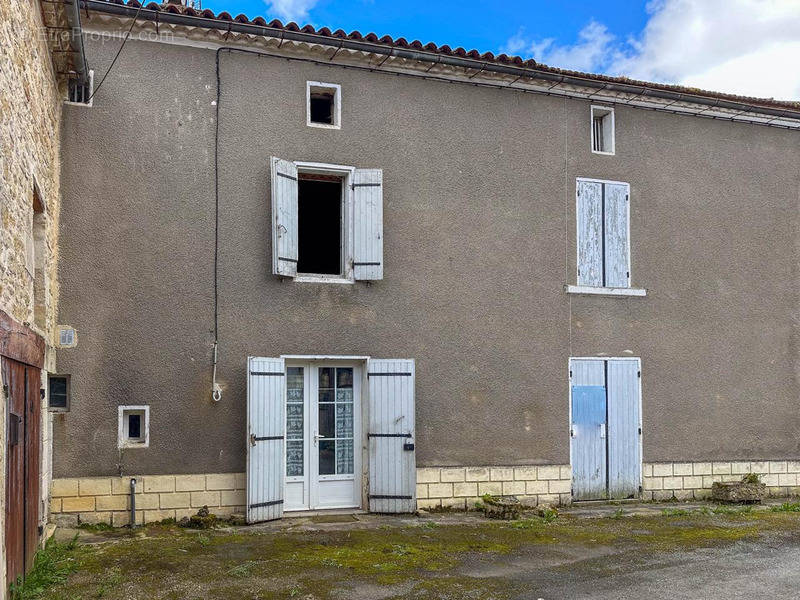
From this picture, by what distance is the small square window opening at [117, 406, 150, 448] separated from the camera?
318 inches

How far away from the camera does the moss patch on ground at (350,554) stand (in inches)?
231

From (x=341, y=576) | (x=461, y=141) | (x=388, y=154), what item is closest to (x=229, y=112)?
(x=388, y=154)

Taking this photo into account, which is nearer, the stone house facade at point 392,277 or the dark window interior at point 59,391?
the dark window interior at point 59,391

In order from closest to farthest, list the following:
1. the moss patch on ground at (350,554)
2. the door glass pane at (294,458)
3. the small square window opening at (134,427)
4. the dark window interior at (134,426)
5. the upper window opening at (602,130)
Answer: the moss patch on ground at (350,554) < the small square window opening at (134,427) < the dark window interior at (134,426) < the door glass pane at (294,458) < the upper window opening at (602,130)

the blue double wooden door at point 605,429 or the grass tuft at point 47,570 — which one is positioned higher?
the blue double wooden door at point 605,429

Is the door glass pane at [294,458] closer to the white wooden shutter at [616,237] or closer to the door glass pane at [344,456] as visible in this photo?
the door glass pane at [344,456]

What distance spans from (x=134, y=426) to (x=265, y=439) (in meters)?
1.37

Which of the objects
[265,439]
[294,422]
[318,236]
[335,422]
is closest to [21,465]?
[265,439]

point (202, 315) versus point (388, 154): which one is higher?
point (388, 154)

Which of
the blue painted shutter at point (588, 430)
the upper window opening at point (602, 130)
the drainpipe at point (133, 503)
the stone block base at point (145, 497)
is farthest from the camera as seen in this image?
the upper window opening at point (602, 130)

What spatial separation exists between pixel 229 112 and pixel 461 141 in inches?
110

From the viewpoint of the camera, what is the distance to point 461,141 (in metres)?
9.59

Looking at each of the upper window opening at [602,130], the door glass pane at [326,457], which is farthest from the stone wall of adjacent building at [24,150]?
the upper window opening at [602,130]

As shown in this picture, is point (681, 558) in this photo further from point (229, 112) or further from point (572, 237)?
point (229, 112)
